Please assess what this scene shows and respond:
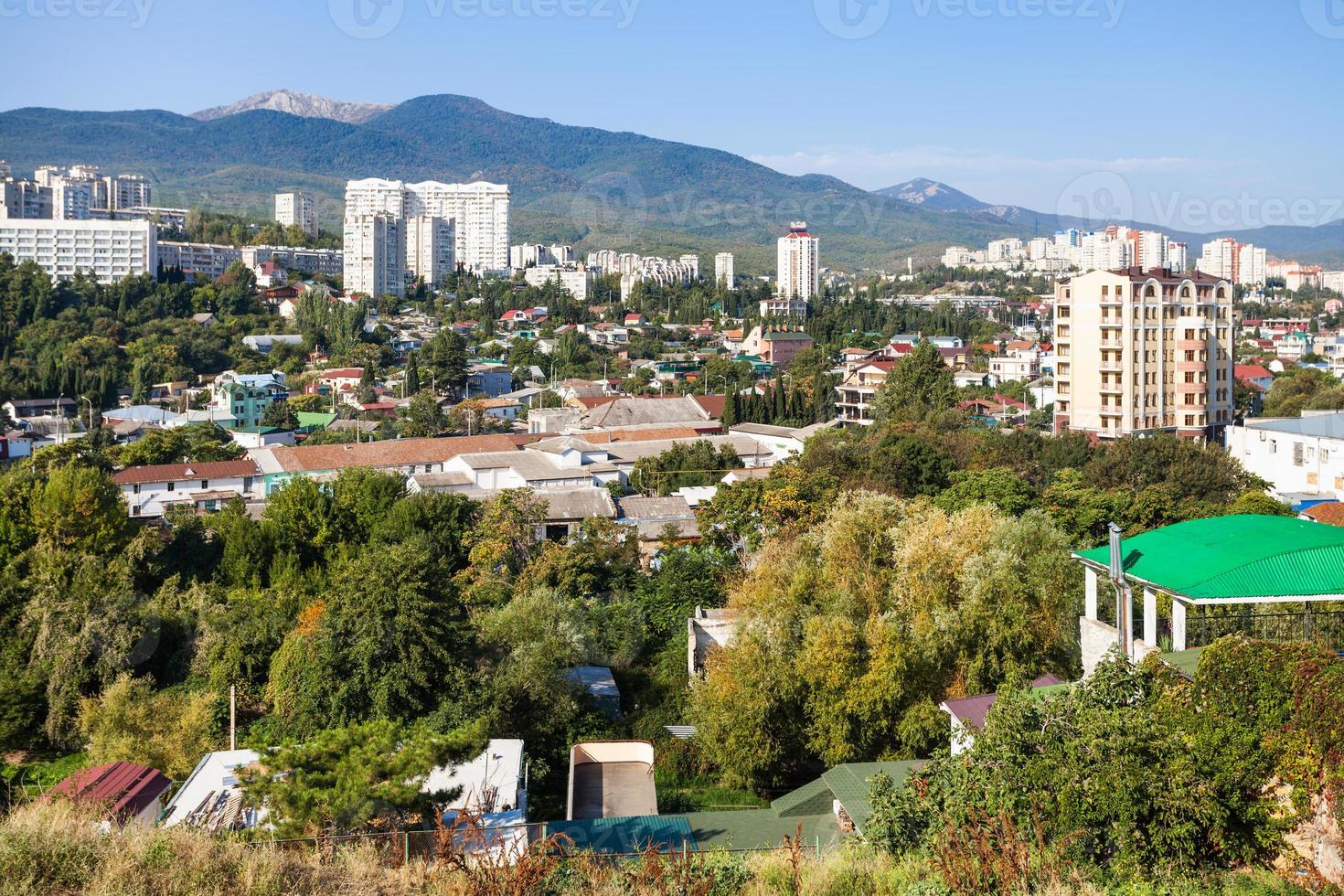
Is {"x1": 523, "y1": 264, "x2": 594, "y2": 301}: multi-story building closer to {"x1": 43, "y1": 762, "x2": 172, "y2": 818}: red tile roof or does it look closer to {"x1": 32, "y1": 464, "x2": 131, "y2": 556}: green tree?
{"x1": 32, "y1": 464, "x2": 131, "y2": 556}: green tree

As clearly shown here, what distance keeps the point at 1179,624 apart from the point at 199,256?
167 feet

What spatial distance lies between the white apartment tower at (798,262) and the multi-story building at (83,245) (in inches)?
1299

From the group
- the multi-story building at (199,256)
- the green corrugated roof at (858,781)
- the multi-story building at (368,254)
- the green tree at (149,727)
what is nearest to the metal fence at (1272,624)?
the green corrugated roof at (858,781)

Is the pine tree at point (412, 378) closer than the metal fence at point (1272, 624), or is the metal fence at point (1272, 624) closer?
the metal fence at point (1272, 624)

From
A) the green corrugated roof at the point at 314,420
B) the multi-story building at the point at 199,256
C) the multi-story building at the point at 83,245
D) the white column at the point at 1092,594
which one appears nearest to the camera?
the white column at the point at 1092,594

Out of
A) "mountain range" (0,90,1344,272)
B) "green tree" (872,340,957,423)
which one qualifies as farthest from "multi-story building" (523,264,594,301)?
"green tree" (872,340,957,423)

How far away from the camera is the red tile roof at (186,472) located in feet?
59.4

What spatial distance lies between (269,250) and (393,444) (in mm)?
36351

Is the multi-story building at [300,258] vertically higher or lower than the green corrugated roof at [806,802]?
higher

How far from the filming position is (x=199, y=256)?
50.1 m

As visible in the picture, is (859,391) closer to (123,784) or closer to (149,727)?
(149,727)

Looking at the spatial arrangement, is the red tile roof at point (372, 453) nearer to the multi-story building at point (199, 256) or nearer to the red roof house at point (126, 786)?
the red roof house at point (126, 786)

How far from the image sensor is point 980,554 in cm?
921

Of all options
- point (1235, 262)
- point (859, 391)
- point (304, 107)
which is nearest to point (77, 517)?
point (859, 391)
